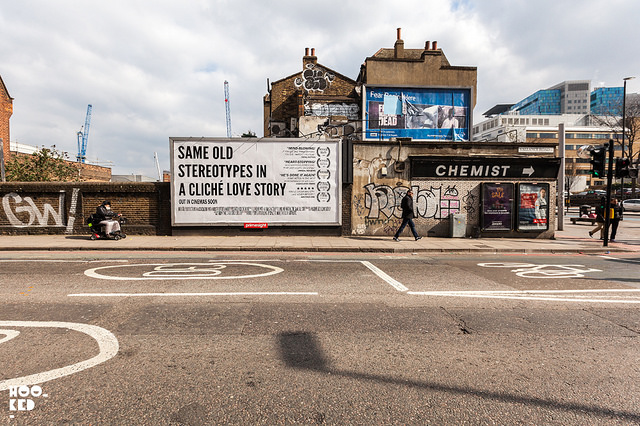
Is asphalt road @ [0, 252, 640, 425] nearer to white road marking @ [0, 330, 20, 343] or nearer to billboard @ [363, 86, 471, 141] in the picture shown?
white road marking @ [0, 330, 20, 343]

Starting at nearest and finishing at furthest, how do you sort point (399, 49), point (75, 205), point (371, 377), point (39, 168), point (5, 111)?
1. point (371, 377)
2. point (75, 205)
3. point (39, 168)
4. point (399, 49)
5. point (5, 111)

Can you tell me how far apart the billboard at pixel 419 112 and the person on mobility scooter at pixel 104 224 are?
17.2 m

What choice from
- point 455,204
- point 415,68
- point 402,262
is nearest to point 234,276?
point 402,262

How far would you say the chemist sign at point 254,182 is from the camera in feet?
46.2

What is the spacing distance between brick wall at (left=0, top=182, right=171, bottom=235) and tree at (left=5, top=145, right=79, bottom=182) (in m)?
5.84

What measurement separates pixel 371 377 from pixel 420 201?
490 inches

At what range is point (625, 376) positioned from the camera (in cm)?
309

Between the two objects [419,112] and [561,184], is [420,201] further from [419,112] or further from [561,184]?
[419,112]

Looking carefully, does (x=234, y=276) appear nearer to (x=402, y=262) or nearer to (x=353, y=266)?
Result: (x=353, y=266)

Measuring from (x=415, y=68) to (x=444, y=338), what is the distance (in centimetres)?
2603

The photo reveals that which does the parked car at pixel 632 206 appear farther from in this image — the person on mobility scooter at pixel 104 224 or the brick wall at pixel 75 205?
the person on mobility scooter at pixel 104 224

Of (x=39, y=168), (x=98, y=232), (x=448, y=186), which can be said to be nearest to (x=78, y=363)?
(x=98, y=232)

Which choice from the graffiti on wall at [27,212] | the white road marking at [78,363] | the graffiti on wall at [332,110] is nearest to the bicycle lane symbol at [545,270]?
the white road marking at [78,363]

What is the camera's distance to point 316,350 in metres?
3.56
